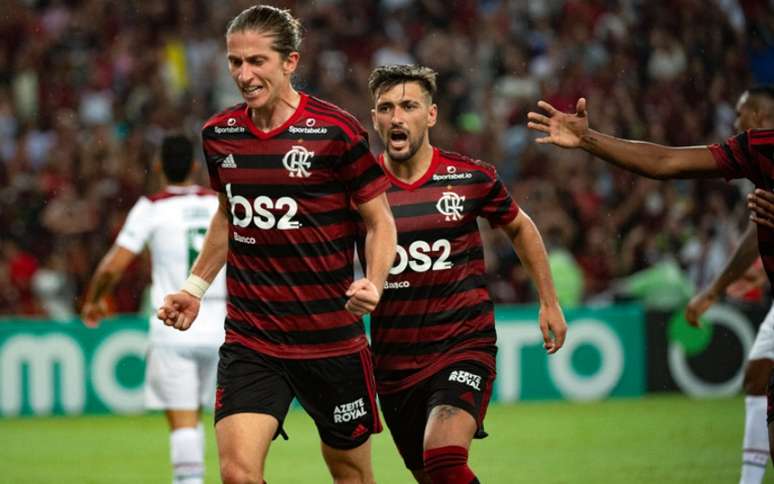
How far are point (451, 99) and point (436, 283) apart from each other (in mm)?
11747

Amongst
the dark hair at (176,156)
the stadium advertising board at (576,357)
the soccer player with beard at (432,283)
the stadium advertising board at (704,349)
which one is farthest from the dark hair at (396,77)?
the stadium advertising board at (704,349)

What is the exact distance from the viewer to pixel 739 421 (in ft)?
42.8

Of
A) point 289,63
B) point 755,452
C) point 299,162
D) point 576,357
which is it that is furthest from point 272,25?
point 576,357

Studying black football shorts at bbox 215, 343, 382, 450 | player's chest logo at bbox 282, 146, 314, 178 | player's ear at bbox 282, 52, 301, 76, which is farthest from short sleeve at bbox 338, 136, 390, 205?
black football shorts at bbox 215, 343, 382, 450

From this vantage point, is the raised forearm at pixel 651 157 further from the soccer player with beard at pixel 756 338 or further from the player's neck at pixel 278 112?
the soccer player with beard at pixel 756 338

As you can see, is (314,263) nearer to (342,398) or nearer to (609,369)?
(342,398)

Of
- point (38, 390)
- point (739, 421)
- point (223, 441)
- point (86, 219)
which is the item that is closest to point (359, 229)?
point (223, 441)

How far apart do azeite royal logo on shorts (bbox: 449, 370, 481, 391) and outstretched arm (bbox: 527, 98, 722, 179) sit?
128cm

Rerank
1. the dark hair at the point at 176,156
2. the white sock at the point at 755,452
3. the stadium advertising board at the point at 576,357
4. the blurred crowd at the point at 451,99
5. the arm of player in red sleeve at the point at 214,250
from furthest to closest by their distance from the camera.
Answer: the blurred crowd at the point at 451,99 → the stadium advertising board at the point at 576,357 → the dark hair at the point at 176,156 → the white sock at the point at 755,452 → the arm of player in red sleeve at the point at 214,250

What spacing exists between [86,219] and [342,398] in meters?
11.3

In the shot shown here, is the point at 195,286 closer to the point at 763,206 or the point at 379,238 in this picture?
the point at 379,238

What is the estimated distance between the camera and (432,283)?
6641 millimetres

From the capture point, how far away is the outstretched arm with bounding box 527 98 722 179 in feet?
18.9

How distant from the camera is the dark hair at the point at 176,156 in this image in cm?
870
